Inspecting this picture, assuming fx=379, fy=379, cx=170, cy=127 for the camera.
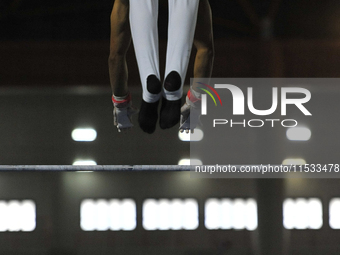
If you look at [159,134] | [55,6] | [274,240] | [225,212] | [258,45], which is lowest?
[274,240]

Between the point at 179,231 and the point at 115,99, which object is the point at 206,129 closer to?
the point at 179,231

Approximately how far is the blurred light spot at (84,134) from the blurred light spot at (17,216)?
1804 mm

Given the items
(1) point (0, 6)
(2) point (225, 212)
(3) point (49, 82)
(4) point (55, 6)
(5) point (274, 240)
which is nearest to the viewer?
(3) point (49, 82)

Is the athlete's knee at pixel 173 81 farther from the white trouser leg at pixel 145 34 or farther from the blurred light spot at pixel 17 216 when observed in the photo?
the blurred light spot at pixel 17 216

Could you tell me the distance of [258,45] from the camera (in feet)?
17.7

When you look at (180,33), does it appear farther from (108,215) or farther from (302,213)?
(302,213)

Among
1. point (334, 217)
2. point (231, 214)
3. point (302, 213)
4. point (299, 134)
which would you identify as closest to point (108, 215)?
point (231, 214)

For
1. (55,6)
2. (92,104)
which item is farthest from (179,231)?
(55,6)

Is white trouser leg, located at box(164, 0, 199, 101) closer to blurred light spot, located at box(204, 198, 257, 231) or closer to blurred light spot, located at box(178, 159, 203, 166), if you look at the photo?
blurred light spot, located at box(178, 159, 203, 166)

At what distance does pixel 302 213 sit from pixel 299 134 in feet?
5.58

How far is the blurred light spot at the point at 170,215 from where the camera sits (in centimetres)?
784

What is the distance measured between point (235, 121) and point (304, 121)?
1.44 meters

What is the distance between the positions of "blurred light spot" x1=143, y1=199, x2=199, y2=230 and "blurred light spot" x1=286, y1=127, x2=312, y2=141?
98.4 inches

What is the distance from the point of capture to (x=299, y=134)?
7938mm
